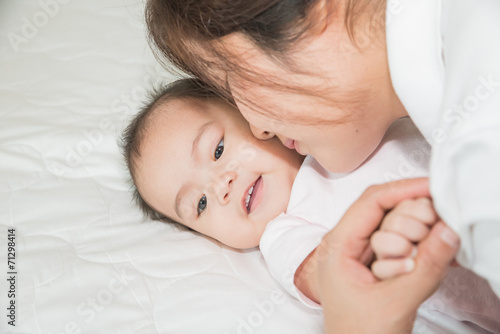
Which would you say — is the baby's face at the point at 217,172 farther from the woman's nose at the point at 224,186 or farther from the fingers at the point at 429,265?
the fingers at the point at 429,265

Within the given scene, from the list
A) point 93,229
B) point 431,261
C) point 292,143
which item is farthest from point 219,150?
point 431,261

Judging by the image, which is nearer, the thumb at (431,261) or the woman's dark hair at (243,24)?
the thumb at (431,261)

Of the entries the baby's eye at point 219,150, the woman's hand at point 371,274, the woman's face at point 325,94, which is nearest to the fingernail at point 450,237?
the woman's hand at point 371,274

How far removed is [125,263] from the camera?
0.98 metres

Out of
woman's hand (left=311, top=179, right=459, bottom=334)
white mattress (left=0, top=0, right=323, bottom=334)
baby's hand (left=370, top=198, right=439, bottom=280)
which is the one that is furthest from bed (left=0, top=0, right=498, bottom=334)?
baby's hand (left=370, top=198, right=439, bottom=280)

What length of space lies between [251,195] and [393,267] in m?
0.45

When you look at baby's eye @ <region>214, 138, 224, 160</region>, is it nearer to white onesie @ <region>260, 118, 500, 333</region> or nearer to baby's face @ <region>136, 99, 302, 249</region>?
baby's face @ <region>136, 99, 302, 249</region>

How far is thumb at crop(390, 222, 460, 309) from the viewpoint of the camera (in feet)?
1.87

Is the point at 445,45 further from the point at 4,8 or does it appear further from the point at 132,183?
the point at 4,8

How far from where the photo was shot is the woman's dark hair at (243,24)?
0.73m

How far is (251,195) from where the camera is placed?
1.02 m

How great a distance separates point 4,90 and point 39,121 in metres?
0.19

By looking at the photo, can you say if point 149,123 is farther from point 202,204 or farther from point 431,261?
point 431,261

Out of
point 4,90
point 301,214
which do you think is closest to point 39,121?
point 4,90
